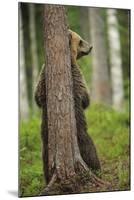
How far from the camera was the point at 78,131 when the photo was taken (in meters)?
4.25

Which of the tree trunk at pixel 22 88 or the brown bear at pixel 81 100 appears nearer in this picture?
the tree trunk at pixel 22 88

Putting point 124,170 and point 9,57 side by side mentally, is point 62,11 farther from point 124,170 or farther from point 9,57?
point 124,170

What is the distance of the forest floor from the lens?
13.6 feet

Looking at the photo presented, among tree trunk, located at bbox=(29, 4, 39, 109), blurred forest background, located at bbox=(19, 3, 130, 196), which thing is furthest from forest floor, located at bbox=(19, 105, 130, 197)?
tree trunk, located at bbox=(29, 4, 39, 109)

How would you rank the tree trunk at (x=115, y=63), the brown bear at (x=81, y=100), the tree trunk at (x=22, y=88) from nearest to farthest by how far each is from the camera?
the tree trunk at (x=22, y=88) → the brown bear at (x=81, y=100) → the tree trunk at (x=115, y=63)

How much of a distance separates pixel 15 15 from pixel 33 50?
0.23m

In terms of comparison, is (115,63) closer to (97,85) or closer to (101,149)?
(97,85)

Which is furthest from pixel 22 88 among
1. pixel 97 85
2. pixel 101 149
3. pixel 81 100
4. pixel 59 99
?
pixel 101 149

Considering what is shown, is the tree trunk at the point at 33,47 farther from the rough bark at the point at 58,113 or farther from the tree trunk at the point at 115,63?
the tree trunk at the point at 115,63

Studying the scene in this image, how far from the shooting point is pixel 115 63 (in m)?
4.42

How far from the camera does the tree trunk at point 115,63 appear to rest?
4.41 metres

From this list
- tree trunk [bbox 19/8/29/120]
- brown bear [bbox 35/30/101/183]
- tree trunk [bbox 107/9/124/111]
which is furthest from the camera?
tree trunk [bbox 107/9/124/111]

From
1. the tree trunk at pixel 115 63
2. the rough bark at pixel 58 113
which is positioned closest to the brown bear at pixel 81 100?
the rough bark at pixel 58 113

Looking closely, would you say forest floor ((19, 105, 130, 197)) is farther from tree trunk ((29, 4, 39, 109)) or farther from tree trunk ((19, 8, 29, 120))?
tree trunk ((29, 4, 39, 109))
